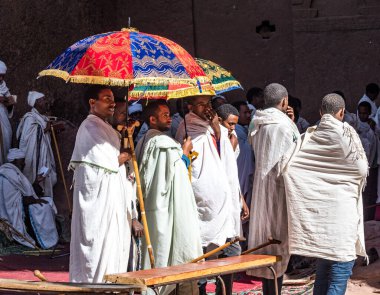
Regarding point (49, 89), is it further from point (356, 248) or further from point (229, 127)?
point (356, 248)

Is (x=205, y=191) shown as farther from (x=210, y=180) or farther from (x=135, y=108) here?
(x=135, y=108)

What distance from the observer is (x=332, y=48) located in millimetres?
15578

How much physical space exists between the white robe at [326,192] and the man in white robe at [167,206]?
807 mm

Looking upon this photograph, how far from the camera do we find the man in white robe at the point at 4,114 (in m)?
13.4

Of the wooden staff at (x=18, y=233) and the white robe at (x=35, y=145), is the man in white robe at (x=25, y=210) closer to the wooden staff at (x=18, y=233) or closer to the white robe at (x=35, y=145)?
the wooden staff at (x=18, y=233)

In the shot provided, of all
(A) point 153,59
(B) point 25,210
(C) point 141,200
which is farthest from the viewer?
(B) point 25,210

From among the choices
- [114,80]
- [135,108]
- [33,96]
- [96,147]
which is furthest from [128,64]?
[135,108]

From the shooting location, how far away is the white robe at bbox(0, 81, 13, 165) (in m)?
13.5

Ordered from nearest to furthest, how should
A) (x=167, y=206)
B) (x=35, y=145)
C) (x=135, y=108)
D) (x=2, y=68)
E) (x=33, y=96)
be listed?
(x=167, y=206)
(x=2, y=68)
(x=35, y=145)
(x=33, y=96)
(x=135, y=108)

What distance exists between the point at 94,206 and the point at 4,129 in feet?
20.1

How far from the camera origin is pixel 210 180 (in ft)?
29.7

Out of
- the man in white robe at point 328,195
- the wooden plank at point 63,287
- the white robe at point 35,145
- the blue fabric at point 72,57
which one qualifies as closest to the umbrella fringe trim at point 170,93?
the blue fabric at point 72,57

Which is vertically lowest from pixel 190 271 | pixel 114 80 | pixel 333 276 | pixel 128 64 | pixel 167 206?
pixel 333 276

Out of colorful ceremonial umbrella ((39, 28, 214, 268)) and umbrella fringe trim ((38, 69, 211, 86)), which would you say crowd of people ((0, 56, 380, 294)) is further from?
umbrella fringe trim ((38, 69, 211, 86))
